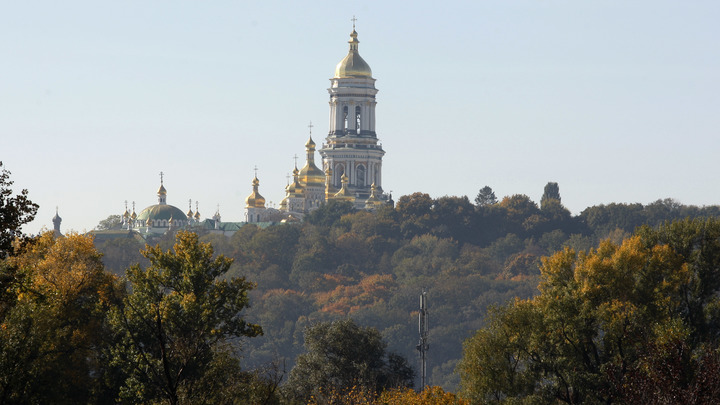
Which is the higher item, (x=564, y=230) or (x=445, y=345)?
(x=564, y=230)

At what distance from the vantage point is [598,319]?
59.3 meters

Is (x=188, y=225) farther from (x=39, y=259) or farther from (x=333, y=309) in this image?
(x=39, y=259)

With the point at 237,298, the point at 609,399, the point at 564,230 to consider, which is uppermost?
the point at 564,230

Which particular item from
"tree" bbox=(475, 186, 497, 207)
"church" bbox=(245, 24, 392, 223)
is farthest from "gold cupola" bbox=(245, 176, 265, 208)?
"tree" bbox=(475, 186, 497, 207)

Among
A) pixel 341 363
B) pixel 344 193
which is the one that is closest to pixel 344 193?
pixel 344 193

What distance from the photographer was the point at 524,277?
173m

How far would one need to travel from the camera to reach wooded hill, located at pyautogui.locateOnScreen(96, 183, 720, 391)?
162 metres

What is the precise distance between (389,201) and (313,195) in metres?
10.4

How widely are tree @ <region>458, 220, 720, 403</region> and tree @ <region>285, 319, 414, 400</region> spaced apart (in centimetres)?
830

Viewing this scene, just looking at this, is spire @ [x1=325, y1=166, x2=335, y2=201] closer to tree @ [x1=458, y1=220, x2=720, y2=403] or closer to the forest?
the forest

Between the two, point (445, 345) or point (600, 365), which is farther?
point (445, 345)

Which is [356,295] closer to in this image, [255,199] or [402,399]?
[255,199]

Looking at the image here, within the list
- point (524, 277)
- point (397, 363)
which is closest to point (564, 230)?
point (524, 277)

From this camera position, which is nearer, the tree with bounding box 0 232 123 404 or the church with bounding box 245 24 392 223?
the tree with bounding box 0 232 123 404
